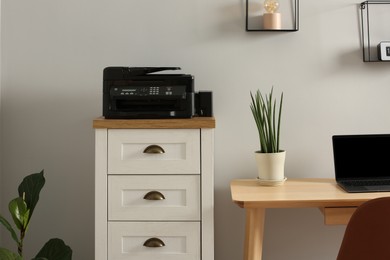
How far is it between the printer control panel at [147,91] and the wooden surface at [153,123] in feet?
0.44

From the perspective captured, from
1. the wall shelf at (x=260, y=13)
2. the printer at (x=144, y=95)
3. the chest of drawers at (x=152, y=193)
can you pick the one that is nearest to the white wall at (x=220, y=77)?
the wall shelf at (x=260, y=13)

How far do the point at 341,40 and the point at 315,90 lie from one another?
0.96ft

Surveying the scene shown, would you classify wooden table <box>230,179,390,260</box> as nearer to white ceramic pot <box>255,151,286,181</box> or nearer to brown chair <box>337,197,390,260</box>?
white ceramic pot <box>255,151,286,181</box>

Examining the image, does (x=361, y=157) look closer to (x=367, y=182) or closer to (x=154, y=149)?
(x=367, y=182)

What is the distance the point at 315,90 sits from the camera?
9.59ft

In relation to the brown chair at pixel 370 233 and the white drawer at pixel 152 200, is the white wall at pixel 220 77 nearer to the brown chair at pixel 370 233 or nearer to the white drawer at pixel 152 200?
the white drawer at pixel 152 200

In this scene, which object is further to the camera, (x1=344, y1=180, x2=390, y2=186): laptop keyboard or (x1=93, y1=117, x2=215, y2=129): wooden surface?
(x1=344, y1=180, x2=390, y2=186): laptop keyboard

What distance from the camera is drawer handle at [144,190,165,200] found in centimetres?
245

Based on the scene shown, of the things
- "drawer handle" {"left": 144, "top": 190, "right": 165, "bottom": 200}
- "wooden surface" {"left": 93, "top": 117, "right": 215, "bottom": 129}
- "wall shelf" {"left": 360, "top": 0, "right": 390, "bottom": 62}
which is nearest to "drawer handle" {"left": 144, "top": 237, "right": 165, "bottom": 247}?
"drawer handle" {"left": 144, "top": 190, "right": 165, "bottom": 200}

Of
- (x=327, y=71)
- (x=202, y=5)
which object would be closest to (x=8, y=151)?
(x=202, y=5)

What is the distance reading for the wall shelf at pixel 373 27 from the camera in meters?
2.91

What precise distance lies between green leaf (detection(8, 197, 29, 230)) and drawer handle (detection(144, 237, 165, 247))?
1.78 ft

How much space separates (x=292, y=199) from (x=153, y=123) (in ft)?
2.22

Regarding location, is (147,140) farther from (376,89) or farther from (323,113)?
(376,89)
